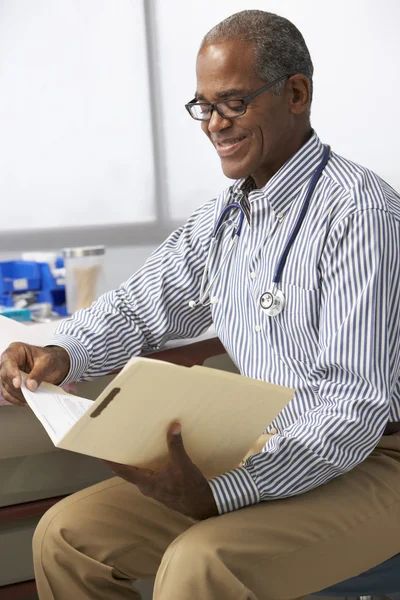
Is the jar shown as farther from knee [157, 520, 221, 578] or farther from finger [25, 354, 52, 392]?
knee [157, 520, 221, 578]

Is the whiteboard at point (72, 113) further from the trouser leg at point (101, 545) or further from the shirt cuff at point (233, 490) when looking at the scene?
the shirt cuff at point (233, 490)

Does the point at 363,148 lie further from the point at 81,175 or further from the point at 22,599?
the point at 22,599

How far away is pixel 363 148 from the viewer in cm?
391

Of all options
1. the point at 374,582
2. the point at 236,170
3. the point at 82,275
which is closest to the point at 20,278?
the point at 82,275

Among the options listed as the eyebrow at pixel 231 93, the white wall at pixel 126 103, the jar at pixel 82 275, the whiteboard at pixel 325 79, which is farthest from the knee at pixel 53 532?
the whiteboard at pixel 325 79

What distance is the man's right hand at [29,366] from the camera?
4.61 ft

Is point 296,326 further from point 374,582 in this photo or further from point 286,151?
point 374,582

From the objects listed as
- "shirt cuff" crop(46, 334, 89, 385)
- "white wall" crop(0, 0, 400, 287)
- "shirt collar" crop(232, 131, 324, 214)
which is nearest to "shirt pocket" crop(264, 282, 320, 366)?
"shirt collar" crop(232, 131, 324, 214)

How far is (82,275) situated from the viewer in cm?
216

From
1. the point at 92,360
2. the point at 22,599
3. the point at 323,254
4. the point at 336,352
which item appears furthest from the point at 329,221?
the point at 22,599

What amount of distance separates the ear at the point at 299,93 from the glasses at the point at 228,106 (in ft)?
0.06

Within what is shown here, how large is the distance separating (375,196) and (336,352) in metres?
0.27

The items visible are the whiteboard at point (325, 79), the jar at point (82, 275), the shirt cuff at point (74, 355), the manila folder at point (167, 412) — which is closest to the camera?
the manila folder at point (167, 412)

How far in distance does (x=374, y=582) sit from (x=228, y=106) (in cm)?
83
